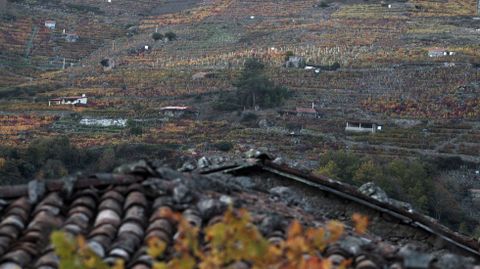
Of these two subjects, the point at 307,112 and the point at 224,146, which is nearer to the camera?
the point at 224,146

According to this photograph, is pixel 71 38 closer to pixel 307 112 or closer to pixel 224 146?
pixel 307 112

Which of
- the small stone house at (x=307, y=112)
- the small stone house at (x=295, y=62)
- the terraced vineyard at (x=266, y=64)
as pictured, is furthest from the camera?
the small stone house at (x=295, y=62)

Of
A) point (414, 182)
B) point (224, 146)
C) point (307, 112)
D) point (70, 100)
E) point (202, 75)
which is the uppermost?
point (202, 75)

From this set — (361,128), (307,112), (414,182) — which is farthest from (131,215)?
(307,112)

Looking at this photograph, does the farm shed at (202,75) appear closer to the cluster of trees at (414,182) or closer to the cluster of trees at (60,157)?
the cluster of trees at (60,157)

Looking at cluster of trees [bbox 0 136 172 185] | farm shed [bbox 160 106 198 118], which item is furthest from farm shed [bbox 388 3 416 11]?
cluster of trees [bbox 0 136 172 185]

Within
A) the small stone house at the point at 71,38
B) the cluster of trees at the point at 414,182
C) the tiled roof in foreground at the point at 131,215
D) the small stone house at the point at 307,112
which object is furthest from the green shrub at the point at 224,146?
the tiled roof in foreground at the point at 131,215

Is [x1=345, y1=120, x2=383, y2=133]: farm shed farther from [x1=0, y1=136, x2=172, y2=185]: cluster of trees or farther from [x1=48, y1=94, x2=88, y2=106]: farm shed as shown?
[x1=48, y1=94, x2=88, y2=106]: farm shed
